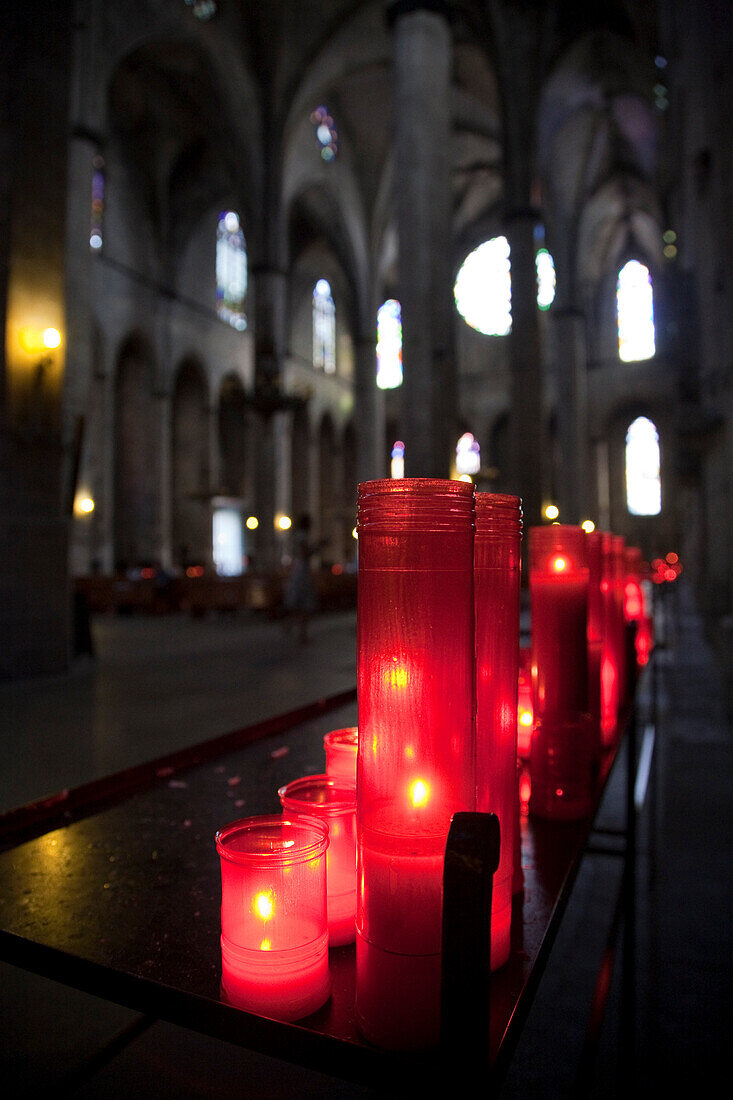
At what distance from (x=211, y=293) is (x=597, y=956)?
24333 mm

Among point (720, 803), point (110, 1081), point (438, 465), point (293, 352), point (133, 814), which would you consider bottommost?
point (720, 803)

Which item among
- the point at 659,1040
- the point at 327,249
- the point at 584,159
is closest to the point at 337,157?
the point at 327,249

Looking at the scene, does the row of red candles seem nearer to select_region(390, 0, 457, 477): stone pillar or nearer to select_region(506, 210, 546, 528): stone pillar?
select_region(390, 0, 457, 477): stone pillar

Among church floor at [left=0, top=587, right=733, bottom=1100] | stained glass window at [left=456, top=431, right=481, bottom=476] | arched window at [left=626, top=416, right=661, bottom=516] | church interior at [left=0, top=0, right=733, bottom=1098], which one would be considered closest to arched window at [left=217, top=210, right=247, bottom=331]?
church interior at [left=0, top=0, right=733, bottom=1098]

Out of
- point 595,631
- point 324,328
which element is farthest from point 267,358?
point 595,631

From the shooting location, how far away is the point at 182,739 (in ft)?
11.9

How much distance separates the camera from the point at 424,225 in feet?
30.0

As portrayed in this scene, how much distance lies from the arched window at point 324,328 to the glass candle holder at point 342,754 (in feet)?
95.2

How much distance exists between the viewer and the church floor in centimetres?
127

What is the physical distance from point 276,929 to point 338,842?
0.14 metres

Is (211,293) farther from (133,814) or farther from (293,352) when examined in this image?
(133,814)

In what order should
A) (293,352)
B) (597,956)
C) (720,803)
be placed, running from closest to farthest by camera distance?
(597,956) → (720,803) → (293,352)

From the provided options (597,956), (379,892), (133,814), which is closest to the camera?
(379,892)

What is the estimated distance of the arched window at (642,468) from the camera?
26.3 metres
